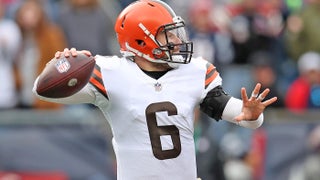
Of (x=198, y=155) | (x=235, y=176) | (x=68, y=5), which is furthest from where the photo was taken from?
(x=68, y=5)

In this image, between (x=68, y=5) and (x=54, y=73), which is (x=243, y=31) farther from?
(x=54, y=73)

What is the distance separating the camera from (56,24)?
33.8 feet

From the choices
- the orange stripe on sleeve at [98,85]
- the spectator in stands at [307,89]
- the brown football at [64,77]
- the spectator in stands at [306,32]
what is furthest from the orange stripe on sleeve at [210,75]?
the spectator in stands at [306,32]

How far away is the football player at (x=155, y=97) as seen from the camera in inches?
197

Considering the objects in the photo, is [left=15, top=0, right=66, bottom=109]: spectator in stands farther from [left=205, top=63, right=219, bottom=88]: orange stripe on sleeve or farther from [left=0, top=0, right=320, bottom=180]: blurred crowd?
[left=205, top=63, right=219, bottom=88]: orange stripe on sleeve

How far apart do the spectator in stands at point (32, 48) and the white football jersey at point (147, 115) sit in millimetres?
4364

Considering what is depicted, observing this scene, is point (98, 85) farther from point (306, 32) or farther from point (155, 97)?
point (306, 32)

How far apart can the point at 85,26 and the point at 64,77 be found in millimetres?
5245

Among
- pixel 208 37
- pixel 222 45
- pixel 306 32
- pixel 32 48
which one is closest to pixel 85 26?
pixel 32 48

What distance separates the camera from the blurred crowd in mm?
9391

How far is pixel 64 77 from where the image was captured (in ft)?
15.8

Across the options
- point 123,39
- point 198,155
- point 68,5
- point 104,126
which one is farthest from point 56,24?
point 123,39

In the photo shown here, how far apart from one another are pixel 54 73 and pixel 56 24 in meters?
5.54

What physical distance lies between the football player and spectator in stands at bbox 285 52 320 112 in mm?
4785
